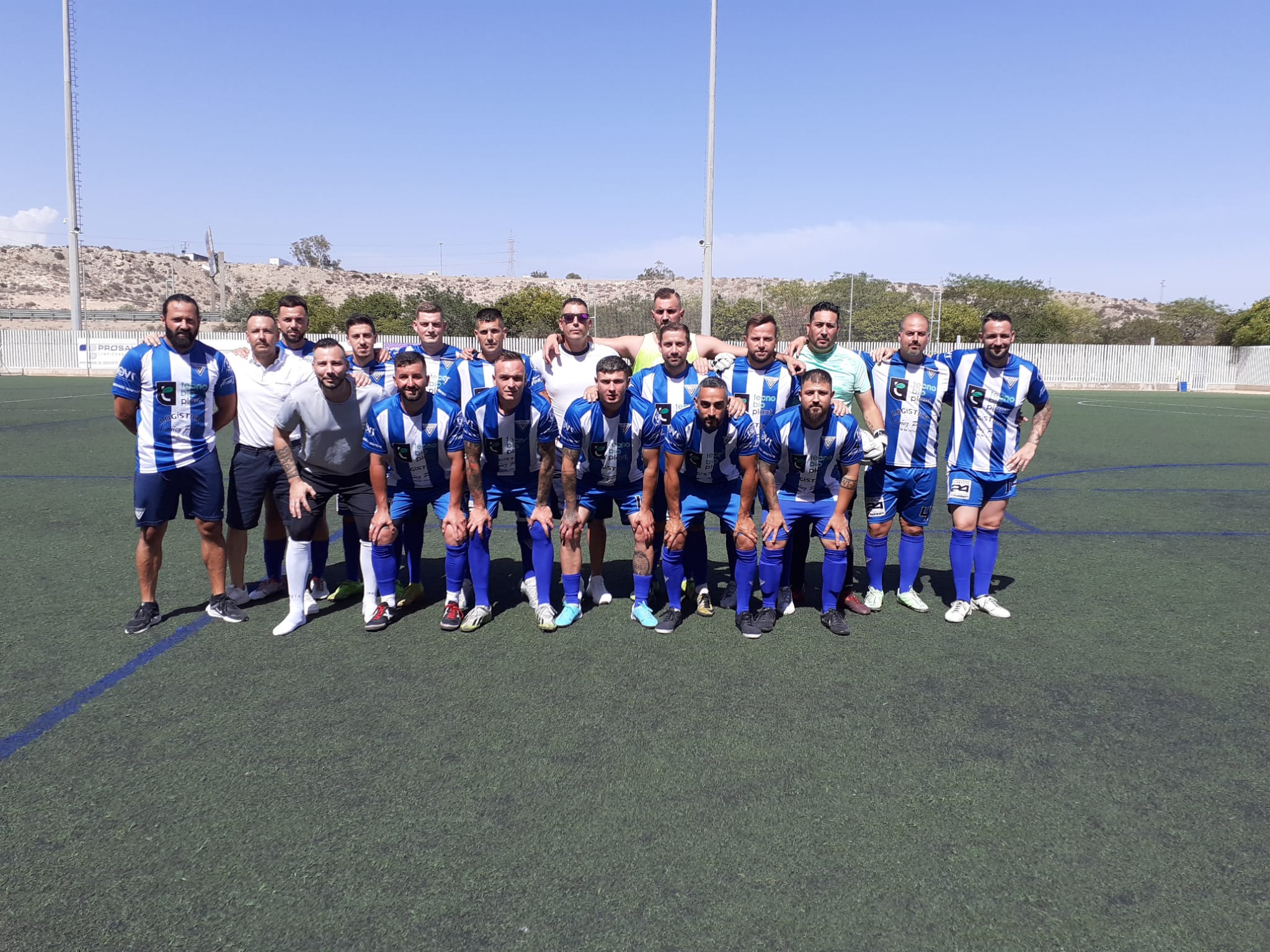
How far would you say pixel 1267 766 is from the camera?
3.48 meters

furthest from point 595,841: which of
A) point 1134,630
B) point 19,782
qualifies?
point 1134,630

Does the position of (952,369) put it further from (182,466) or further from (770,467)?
(182,466)

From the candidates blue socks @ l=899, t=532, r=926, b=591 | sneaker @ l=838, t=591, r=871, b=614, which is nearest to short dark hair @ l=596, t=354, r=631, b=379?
sneaker @ l=838, t=591, r=871, b=614

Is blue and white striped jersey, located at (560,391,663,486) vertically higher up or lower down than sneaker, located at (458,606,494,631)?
higher up

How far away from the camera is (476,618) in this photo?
203 inches

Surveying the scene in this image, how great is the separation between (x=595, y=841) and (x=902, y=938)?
3.40ft

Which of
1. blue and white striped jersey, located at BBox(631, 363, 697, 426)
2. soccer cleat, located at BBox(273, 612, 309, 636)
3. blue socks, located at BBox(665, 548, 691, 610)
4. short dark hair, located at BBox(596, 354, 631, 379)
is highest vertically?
short dark hair, located at BBox(596, 354, 631, 379)

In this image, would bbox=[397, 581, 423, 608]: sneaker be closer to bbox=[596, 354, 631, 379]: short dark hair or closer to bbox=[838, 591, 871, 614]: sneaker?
bbox=[596, 354, 631, 379]: short dark hair

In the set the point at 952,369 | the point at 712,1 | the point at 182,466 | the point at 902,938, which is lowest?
the point at 902,938

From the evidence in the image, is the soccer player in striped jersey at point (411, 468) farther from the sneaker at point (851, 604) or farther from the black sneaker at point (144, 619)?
the sneaker at point (851, 604)

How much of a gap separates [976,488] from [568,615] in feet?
9.06

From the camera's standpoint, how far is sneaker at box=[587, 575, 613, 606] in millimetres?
5641

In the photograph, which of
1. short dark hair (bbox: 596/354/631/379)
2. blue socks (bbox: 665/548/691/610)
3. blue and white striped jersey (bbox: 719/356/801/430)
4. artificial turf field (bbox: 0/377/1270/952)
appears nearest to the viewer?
artificial turf field (bbox: 0/377/1270/952)

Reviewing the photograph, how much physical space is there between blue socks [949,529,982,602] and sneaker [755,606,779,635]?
4.02 feet
